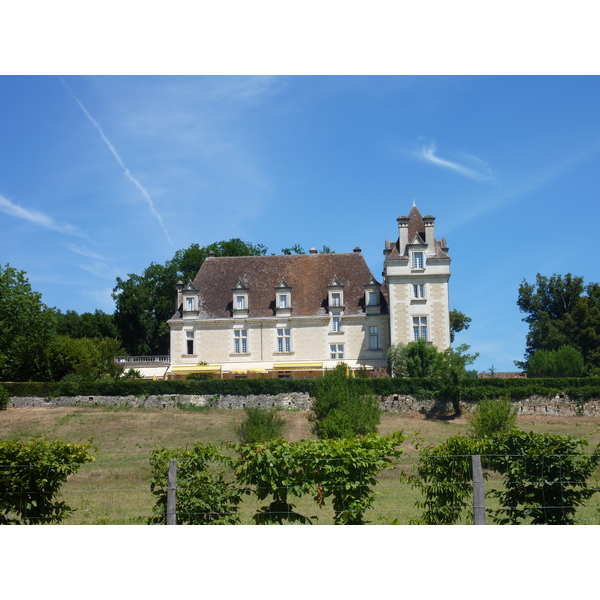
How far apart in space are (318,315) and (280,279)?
14.2 feet

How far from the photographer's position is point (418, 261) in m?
43.1

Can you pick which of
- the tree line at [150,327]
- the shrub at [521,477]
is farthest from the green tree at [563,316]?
the shrub at [521,477]

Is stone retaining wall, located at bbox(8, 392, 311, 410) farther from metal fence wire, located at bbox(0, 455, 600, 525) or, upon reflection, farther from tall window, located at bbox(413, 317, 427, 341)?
metal fence wire, located at bbox(0, 455, 600, 525)

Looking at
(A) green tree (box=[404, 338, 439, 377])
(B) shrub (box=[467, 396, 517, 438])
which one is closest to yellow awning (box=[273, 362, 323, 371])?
(A) green tree (box=[404, 338, 439, 377])

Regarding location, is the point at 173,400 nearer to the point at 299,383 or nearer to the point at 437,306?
the point at 299,383

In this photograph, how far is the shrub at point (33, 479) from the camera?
29.9 ft

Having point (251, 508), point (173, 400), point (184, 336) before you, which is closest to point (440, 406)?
point (173, 400)

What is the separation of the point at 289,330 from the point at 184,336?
7.38m

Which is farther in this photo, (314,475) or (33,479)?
(33,479)

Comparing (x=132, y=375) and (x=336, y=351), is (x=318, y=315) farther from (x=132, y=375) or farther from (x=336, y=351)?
(x=132, y=375)

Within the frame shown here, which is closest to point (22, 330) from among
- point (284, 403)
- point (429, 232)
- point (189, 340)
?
point (189, 340)

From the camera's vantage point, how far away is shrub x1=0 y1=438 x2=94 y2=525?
9117 millimetres

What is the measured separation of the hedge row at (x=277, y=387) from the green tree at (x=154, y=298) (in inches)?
775

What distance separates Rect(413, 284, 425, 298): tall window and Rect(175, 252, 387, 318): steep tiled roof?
2565 mm
